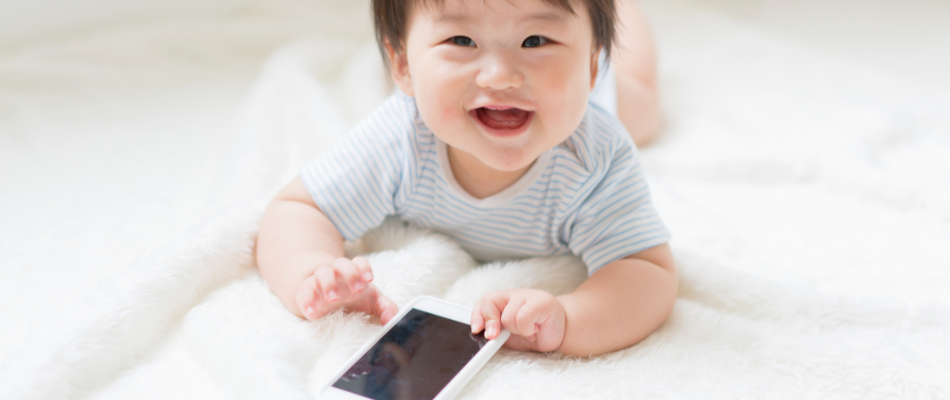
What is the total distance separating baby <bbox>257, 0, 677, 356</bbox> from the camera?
0.64 m

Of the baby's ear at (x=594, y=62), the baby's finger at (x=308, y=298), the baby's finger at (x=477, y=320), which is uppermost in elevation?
the baby's ear at (x=594, y=62)

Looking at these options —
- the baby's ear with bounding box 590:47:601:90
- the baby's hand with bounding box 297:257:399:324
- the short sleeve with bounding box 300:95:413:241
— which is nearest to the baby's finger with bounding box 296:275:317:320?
the baby's hand with bounding box 297:257:399:324

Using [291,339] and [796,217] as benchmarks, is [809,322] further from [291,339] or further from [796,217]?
[291,339]

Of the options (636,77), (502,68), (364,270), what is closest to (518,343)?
(364,270)

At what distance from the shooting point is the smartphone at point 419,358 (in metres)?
0.56

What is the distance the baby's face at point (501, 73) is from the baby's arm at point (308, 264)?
175 mm

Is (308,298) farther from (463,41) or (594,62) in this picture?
(594,62)

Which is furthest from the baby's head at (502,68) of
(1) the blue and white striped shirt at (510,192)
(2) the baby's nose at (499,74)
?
(1) the blue and white striped shirt at (510,192)

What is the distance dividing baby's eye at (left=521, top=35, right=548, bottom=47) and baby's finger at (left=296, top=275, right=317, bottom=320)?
0.31 m

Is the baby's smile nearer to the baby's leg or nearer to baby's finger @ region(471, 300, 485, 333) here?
baby's finger @ region(471, 300, 485, 333)

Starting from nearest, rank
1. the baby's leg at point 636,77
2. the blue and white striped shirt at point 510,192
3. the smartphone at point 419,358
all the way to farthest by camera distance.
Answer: the smartphone at point 419,358
the blue and white striped shirt at point 510,192
the baby's leg at point 636,77

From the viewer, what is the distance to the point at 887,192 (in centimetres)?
101

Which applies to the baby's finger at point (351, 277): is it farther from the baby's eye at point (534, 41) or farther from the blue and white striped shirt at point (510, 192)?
the baby's eye at point (534, 41)

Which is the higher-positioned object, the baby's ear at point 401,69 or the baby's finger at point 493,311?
the baby's ear at point 401,69
